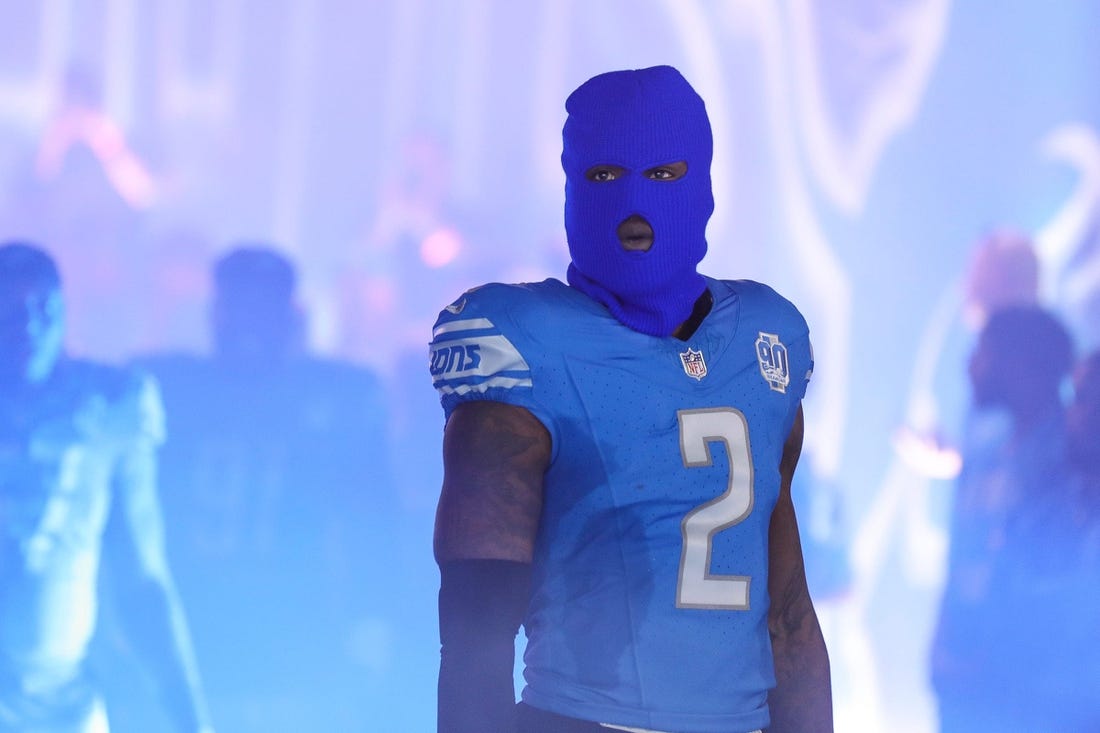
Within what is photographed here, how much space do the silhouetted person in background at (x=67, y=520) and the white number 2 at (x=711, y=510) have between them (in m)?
1.91

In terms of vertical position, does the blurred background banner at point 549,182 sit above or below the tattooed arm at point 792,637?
above

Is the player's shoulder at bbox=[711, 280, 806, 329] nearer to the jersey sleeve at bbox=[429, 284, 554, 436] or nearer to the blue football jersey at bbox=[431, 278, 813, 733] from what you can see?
the blue football jersey at bbox=[431, 278, 813, 733]

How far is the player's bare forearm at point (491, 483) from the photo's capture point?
1355 mm

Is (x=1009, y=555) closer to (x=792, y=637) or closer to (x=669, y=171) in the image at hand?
(x=792, y=637)

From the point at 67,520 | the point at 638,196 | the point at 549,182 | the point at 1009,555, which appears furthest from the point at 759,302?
the point at 1009,555

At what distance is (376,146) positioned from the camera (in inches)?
129

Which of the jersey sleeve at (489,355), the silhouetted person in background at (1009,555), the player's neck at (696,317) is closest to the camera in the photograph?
the jersey sleeve at (489,355)

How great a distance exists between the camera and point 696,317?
1591 millimetres

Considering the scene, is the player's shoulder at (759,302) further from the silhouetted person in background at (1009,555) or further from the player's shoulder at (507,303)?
the silhouetted person in background at (1009,555)

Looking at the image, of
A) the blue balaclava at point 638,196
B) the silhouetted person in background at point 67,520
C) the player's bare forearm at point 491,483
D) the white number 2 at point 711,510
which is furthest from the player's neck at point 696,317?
the silhouetted person in background at point 67,520

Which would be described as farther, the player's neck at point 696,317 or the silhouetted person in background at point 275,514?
the silhouetted person in background at point 275,514

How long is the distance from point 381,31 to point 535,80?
1.26ft

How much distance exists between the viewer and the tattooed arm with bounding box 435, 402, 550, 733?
51.7 inches

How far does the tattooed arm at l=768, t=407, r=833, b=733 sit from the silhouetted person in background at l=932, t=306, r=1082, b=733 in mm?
2137
